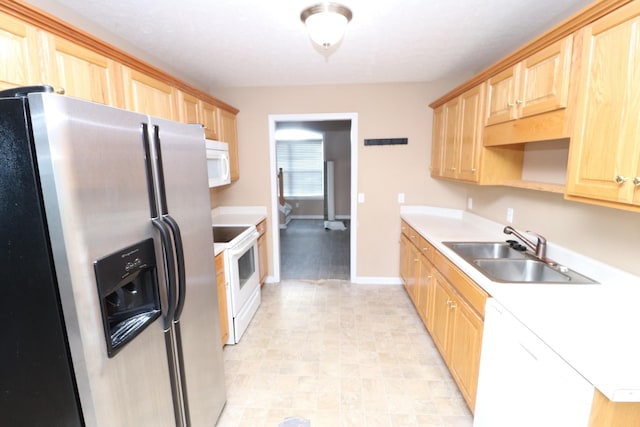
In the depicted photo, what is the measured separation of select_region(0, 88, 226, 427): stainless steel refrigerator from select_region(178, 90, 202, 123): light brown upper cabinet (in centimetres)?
137

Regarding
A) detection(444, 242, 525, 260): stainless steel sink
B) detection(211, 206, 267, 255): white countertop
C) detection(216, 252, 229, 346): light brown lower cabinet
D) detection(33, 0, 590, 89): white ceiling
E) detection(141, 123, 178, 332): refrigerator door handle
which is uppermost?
detection(33, 0, 590, 89): white ceiling

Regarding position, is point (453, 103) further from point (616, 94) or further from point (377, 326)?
point (377, 326)

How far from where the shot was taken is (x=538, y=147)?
2168mm

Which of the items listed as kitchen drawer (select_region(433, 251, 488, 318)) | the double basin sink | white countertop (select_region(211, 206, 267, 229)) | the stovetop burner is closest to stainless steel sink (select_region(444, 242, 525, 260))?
the double basin sink

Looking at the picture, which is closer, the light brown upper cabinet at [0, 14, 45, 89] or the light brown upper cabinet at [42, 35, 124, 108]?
the light brown upper cabinet at [0, 14, 45, 89]

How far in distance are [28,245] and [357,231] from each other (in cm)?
325

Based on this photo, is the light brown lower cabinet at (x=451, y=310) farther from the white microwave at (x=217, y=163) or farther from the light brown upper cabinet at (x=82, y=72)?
the light brown upper cabinet at (x=82, y=72)

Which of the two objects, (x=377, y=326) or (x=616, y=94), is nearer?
(x=616, y=94)

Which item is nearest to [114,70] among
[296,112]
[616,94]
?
[296,112]

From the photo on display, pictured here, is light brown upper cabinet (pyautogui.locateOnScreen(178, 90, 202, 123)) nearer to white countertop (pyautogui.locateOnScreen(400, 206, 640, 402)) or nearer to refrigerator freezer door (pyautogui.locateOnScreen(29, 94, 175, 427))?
refrigerator freezer door (pyautogui.locateOnScreen(29, 94, 175, 427))

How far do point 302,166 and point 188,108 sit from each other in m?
5.87

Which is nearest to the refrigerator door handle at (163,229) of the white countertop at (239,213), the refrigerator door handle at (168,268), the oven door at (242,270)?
the refrigerator door handle at (168,268)

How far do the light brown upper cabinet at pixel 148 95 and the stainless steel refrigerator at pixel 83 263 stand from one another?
89 cm

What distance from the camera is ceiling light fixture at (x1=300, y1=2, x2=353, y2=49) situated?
1719 mm
